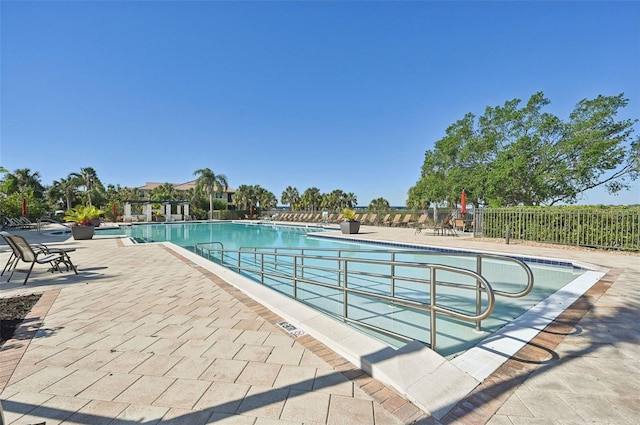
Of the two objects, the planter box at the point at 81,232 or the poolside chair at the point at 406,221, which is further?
the poolside chair at the point at 406,221

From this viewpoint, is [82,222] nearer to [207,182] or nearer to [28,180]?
[207,182]

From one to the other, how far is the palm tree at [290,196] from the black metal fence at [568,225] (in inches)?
1769

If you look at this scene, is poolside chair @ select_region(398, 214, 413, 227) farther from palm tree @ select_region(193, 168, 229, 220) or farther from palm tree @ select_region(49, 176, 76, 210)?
palm tree @ select_region(49, 176, 76, 210)

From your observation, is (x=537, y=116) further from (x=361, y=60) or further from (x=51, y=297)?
(x=51, y=297)

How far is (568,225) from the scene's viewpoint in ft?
33.2

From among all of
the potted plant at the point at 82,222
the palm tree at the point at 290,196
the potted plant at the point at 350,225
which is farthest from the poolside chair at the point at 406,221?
the palm tree at the point at 290,196

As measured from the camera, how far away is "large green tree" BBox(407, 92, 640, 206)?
13.6m

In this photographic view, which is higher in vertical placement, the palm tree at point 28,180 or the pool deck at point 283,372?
the palm tree at point 28,180

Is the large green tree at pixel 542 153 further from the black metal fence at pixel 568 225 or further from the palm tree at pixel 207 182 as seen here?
the palm tree at pixel 207 182

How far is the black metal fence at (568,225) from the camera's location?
8.77 metres

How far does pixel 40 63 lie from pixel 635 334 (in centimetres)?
1594

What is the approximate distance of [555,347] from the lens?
265 cm

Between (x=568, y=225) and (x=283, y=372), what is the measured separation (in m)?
12.0

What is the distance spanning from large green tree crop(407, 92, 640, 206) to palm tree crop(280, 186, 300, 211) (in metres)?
39.7
